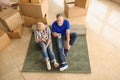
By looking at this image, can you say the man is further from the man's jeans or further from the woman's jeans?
the woman's jeans

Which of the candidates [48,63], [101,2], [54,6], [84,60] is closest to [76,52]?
[84,60]

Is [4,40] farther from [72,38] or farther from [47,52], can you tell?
[72,38]

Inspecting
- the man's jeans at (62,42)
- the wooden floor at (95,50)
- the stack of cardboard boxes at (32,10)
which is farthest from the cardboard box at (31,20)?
the man's jeans at (62,42)

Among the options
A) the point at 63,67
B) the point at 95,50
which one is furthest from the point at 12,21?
the point at 95,50

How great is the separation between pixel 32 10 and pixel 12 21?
1.29ft

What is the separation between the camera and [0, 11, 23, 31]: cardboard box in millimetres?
2055

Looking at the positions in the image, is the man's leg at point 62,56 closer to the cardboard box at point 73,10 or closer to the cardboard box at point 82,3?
the cardboard box at point 73,10

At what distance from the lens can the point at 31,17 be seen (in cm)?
235

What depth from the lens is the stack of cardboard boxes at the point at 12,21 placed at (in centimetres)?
207

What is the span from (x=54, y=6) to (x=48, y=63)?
169 cm

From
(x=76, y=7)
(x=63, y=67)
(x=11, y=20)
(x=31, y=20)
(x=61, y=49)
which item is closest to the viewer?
(x=63, y=67)

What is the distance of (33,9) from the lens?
2.19m

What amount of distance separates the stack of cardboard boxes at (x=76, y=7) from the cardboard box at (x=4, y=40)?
129 cm

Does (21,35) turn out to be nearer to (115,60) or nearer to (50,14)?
(50,14)
